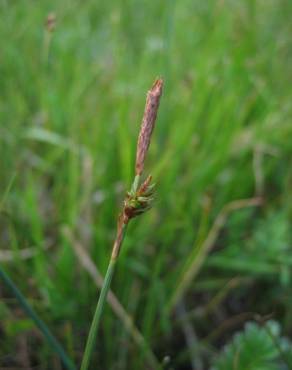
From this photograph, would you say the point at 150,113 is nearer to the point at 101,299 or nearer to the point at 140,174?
the point at 140,174

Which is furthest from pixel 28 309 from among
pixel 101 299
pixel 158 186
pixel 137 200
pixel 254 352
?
pixel 158 186

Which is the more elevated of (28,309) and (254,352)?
(28,309)

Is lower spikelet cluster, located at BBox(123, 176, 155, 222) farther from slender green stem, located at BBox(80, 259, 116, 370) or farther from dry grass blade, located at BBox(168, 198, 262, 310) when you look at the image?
dry grass blade, located at BBox(168, 198, 262, 310)

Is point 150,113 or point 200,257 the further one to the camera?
point 200,257

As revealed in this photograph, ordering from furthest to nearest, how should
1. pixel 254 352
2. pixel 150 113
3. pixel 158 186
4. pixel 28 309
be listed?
pixel 158 186 → pixel 254 352 → pixel 28 309 → pixel 150 113

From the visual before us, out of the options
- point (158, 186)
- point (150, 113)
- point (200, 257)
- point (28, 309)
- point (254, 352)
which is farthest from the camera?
point (158, 186)

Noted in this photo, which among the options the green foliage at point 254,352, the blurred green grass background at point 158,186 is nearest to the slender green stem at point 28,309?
the blurred green grass background at point 158,186

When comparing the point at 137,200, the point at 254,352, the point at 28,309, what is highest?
the point at 137,200

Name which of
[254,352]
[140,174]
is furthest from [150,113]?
[254,352]
